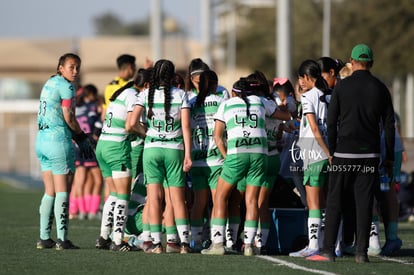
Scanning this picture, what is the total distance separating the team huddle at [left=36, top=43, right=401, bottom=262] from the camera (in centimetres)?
1405

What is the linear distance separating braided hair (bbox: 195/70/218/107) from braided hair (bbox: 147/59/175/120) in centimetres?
53

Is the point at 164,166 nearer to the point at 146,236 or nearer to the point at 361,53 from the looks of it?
the point at 146,236

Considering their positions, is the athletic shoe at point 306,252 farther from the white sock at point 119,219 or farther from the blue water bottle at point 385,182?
the white sock at point 119,219

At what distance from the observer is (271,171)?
47.0 ft

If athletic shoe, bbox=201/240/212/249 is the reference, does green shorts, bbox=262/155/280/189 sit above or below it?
above

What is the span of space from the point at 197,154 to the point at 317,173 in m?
1.54

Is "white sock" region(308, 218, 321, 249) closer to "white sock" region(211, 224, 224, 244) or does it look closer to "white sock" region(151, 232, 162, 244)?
"white sock" region(211, 224, 224, 244)

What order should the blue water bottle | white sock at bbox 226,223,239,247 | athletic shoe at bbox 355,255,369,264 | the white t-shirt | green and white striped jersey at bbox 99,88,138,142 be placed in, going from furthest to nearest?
the blue water bottle, green and white striped jersey at bbox 99,88,138,142, white sock at bbox 226,223,239,247, the white t-shirt, athletic shoe at bbox 355,255,369,264

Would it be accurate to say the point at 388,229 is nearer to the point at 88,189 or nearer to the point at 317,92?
the point at 317,92

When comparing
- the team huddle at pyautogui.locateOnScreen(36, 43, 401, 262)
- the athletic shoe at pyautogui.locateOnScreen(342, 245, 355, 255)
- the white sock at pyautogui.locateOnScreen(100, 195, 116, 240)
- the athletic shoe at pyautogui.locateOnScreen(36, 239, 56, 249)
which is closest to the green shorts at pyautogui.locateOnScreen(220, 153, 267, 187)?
the team huddle at pyautogui.locateOnScreen(36, 43, 401, 262)

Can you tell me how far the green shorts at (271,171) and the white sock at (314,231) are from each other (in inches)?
26.4

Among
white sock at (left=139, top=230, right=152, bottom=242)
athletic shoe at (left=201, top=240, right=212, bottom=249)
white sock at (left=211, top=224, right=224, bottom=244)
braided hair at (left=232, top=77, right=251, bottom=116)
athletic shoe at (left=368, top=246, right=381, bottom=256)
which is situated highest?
braided hair at (left=232, top=77, right=251, bottom=116)

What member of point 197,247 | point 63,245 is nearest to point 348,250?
point 197,247

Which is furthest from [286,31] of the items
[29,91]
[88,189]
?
[29,91]
